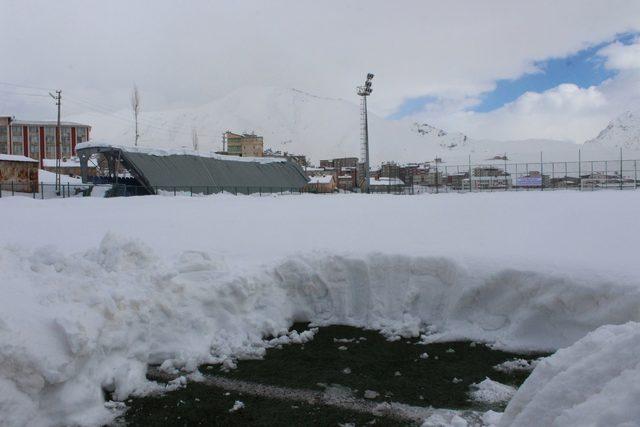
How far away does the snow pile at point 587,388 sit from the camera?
8.09ft

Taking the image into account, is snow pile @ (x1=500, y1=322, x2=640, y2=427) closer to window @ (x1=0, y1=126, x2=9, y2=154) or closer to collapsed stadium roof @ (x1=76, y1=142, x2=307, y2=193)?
collapsed stadium roof @ (x1=76, y1=142, x2=307, y2=193)

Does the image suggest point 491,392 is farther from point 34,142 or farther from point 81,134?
point 34,142

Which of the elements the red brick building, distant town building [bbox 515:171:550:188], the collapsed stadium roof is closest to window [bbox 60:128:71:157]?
the red brick building

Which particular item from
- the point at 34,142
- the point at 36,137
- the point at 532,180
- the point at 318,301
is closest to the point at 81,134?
the point at 36,137

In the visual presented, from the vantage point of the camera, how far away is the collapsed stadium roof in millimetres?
34031

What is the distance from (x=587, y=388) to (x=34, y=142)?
114 m

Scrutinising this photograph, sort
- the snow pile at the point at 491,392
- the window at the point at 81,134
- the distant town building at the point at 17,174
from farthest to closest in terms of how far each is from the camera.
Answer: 1. the window at the point at 81,134
2. the distant town building at the point at 17,174
3. the snow pile at the point at 491,392

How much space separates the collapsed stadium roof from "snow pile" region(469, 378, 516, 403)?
30.5 metres

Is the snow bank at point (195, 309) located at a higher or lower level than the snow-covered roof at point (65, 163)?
lower

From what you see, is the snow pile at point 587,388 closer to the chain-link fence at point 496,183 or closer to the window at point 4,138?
the chain-link fence at point 496,183

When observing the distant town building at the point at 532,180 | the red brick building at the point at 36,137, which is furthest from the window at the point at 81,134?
the distant town building at the point at 532,180

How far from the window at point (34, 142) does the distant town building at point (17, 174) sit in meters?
61.7

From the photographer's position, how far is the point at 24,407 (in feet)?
16.5

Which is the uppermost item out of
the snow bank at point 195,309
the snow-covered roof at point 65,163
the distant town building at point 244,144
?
the distant town building at point 244,144
